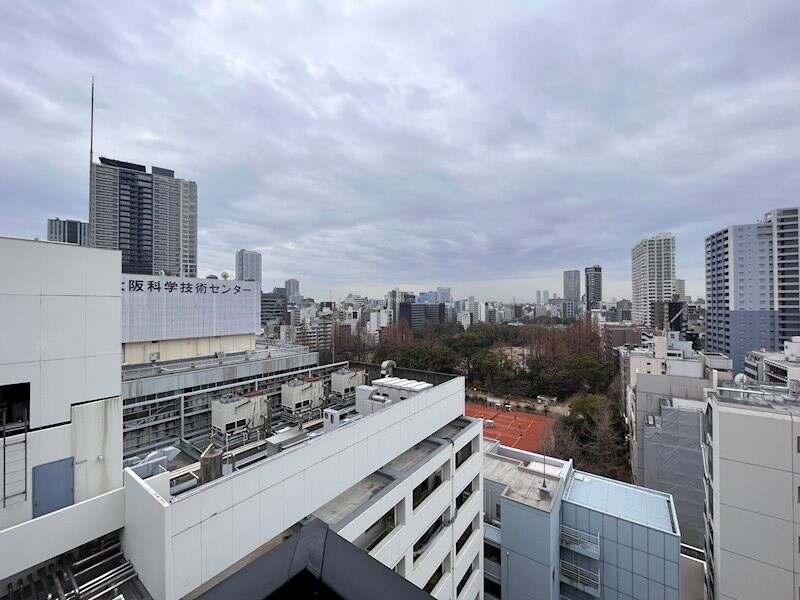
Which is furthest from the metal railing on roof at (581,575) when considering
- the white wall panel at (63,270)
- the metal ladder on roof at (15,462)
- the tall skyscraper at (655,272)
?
the tall skyscraper at (655,272)

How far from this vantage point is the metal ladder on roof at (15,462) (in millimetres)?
Result: 3580

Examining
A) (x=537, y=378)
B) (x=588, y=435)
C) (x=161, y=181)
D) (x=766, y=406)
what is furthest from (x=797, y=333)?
Result: (x=161, y=181)

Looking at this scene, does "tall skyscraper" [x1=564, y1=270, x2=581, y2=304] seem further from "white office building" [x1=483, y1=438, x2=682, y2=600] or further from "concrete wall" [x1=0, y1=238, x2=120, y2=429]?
"concrete wall" [x1=0, y1=238, x2=120, y2=429]

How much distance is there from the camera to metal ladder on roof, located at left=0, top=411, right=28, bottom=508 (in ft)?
11.7

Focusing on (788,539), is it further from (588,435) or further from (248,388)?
(248,388)

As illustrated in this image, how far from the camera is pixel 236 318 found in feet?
49.0

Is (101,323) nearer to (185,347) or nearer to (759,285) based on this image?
(185,347)

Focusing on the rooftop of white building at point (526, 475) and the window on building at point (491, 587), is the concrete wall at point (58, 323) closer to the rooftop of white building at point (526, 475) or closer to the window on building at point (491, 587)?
the rooftop of white building at point (526, 475)

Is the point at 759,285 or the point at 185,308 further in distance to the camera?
the point at 759,285

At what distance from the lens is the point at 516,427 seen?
2306 cm

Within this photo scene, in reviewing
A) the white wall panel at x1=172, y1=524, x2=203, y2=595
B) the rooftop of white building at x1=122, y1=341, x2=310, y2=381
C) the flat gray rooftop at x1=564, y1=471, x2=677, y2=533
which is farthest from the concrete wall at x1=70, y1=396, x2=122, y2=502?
the flat gray rooftop at x1=564, y1=471, x2=677, y2=533

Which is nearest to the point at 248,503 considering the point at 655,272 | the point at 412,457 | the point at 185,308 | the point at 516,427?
the point at 412,457

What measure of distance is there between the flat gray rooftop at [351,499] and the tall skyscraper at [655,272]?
208 ft

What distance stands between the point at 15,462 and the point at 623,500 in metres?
12.7
